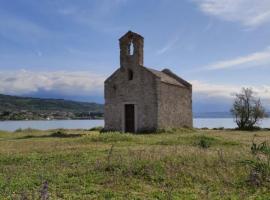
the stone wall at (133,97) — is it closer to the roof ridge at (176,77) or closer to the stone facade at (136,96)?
the stone facade at (136,96)

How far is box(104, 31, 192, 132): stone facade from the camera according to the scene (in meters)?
36.0

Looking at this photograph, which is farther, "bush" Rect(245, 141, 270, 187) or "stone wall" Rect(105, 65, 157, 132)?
"stone wall" Rect(105, 65, 157, 132)

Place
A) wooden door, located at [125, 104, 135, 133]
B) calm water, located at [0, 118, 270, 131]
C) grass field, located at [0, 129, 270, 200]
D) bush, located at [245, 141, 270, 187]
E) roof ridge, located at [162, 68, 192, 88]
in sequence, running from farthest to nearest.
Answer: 1. calm water, located at [0, 118, 270, 131]
2. roof ridge, located at [162, 68, 192, 88]
3. wooden door, located at [125, 104, 135, 133]
4. bush, located at [245, 141, 270, 187]
5. grass field, located at [0, 129, 270, 200]

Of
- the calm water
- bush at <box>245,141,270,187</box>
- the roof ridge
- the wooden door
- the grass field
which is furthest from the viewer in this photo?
the calm water

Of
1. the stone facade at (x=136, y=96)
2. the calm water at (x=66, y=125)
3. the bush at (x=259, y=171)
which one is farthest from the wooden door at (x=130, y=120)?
the bush at (x=259, y=171)

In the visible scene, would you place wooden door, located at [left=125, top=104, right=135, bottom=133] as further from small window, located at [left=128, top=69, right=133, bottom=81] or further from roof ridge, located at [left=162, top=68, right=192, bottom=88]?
roof ridge, located at [left=162, top=68, right=192, bottom=88]

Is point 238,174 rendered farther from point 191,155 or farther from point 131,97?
point 131,97

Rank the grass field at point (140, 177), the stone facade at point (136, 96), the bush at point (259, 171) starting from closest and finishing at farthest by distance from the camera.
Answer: the grass field at point (140, 177)
the bush at point (259, 171)
the stone facade at point (136, 96)

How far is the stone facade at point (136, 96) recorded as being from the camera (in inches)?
1417

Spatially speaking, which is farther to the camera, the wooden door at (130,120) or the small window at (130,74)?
the small window at (130,74)

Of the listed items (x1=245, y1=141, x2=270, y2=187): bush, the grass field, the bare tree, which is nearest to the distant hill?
the bare tree

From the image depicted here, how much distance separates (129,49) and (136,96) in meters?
4.38

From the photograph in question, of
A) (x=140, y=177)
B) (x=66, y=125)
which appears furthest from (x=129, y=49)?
(x=66, y=125)

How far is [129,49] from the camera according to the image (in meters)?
37.7
